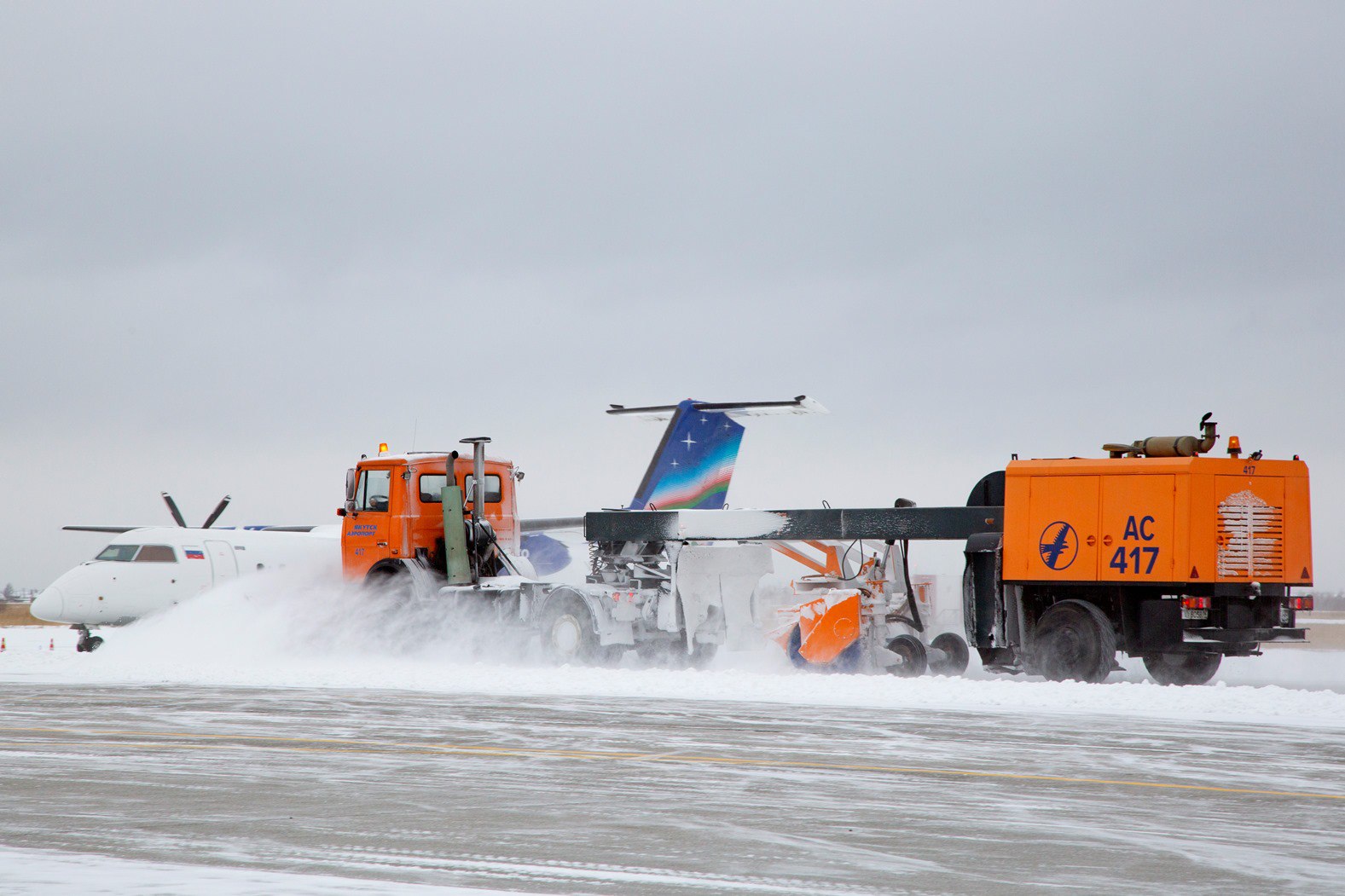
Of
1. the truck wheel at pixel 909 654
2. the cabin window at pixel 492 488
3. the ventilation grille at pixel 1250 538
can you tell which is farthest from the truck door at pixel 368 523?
the ventilation grille at pixel 1250 538

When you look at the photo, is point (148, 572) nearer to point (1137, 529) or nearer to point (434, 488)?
point (434, 488)

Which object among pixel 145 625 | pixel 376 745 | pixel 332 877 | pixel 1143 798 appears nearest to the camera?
pixel 332 877

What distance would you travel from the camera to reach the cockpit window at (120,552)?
25.8 metres

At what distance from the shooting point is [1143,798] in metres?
8.81

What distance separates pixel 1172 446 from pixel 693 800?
11285mm

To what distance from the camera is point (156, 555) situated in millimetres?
26062

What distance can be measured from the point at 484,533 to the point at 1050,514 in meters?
9.46

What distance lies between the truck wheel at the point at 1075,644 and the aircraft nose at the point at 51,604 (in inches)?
674

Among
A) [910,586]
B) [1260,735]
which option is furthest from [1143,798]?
[910,586]

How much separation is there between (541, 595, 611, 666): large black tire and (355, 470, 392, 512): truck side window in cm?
378

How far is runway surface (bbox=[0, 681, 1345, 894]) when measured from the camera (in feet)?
21.9

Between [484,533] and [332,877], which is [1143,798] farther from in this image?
[484,533]

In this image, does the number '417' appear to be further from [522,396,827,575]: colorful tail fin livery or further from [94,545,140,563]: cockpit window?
[94,545,140,563]: cockpit window

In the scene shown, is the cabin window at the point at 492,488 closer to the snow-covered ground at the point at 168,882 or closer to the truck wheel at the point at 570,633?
the truck wheel at the point at 570,633
